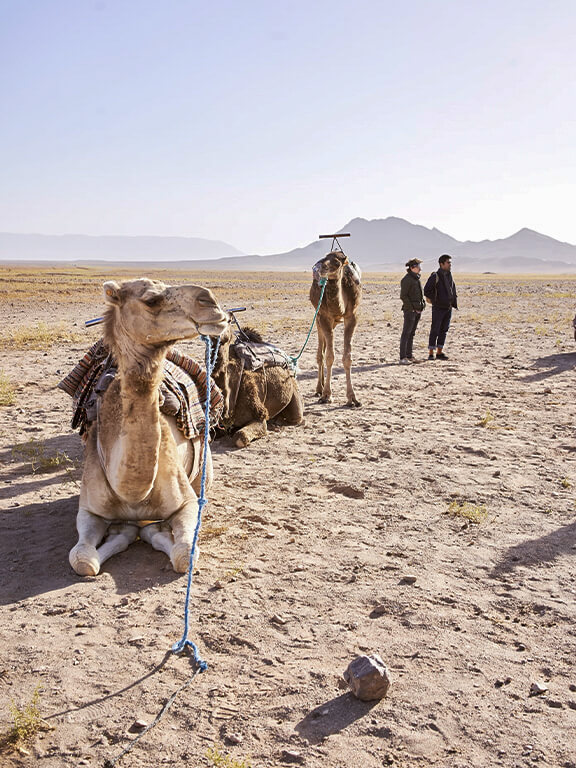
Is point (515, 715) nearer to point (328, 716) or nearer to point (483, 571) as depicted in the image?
point (328, 716)

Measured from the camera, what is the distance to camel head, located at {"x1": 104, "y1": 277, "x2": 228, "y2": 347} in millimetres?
3617

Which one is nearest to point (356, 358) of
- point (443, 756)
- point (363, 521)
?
point (363, 521)

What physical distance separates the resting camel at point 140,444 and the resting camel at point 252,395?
231 centimetres

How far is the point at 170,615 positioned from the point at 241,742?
119cm

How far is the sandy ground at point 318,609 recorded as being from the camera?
3004 mm

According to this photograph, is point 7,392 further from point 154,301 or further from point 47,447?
point 154,301

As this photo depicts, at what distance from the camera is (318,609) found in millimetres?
4137

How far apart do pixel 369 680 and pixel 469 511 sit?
276cm

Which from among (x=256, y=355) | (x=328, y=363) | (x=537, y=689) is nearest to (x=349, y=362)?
(x=328, y=363)

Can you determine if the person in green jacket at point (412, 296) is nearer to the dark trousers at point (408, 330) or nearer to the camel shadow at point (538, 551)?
the dark trousers at point (408, 330)

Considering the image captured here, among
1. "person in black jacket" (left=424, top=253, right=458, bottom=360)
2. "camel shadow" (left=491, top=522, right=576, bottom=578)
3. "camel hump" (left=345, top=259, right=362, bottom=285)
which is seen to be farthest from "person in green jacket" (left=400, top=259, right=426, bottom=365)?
"camel shadow" (left=491, top=522, right=576, bottom=578)

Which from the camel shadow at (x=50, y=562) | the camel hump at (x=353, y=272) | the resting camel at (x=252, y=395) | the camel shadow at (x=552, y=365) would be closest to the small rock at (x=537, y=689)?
the camel shadow at (x=50, y=562)

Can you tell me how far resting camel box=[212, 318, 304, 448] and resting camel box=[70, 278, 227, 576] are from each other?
2311mm

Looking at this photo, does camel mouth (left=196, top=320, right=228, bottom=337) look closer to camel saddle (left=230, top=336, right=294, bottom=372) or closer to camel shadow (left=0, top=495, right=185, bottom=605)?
camel shadow (left=0, top=495, right=185, bottom=605)
